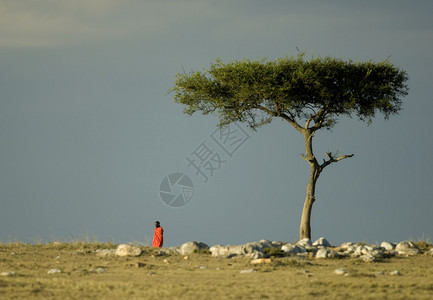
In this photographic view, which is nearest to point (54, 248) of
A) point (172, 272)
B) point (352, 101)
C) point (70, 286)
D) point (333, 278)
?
point (172, 272)

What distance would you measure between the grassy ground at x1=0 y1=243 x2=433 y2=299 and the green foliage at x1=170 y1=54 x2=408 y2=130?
10.9 m

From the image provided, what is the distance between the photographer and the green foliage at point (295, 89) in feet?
99.8

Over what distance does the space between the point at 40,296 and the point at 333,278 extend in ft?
28.9

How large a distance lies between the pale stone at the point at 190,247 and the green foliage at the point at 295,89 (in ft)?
32.4

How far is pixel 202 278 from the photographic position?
16766 millimetres

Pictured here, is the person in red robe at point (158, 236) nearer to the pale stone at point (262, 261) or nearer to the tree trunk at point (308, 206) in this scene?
the pale stone at point (262, 261)

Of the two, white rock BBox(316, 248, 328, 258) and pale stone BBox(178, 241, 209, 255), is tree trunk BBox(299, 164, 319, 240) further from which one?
pale stone BBox(178, 241, 209, 255)

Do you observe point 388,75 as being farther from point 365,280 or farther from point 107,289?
point 107,289

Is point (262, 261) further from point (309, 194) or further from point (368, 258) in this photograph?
point (309, 194)

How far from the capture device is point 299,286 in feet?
50.3

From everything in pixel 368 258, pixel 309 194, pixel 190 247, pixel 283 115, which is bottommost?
pixel 368 258

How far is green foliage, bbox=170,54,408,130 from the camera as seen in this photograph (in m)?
30.4

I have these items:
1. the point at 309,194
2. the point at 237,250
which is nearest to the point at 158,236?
the point at 237,250

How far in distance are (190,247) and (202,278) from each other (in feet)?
23.8
